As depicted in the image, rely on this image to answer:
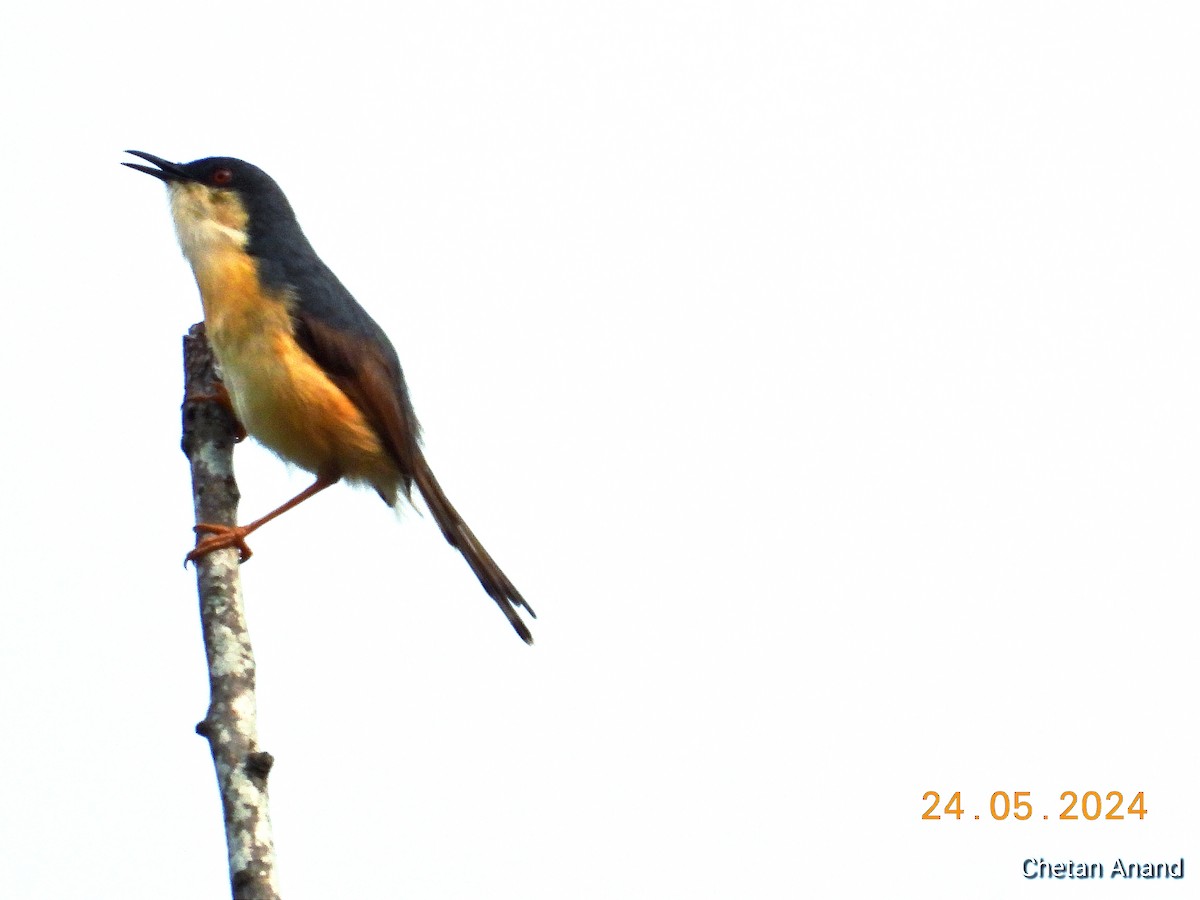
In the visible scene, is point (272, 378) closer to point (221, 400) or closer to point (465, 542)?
point (221, 400)

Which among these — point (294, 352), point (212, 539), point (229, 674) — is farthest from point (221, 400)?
point (229, 674)

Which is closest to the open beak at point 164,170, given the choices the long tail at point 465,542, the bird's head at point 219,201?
the bird's head at point 219,201

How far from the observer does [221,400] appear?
6668mm

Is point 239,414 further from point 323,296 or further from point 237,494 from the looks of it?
point 237,494

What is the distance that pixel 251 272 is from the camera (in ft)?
24.3

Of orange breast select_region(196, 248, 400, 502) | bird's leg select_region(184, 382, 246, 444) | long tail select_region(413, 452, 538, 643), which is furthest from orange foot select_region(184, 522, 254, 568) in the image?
long tail select_region(413, 452, 538, 643)

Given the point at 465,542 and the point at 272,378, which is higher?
the point at 272,378

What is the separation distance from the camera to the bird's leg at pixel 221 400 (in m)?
6.31

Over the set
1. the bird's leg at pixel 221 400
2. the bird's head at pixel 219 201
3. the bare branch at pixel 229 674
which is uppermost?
the bird's head at pixel 219 201

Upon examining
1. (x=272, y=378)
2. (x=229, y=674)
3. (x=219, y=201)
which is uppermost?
(x=219, y=201)

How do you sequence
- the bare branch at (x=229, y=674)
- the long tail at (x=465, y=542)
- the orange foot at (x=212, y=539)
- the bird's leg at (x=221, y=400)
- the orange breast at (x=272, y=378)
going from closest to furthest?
the bare branch at (x=229, y=674) → the orange foot at (x=212, y=539) → the bird's leg at (x=221, y=400) → the orange breast at (x=272, y=378) → the long tail at (x=465, y=542)

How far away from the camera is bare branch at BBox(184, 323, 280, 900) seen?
4.00 meters

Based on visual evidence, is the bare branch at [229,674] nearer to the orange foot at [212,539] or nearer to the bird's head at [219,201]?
the orange foot at [212,539]

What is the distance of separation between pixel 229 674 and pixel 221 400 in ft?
7.47
